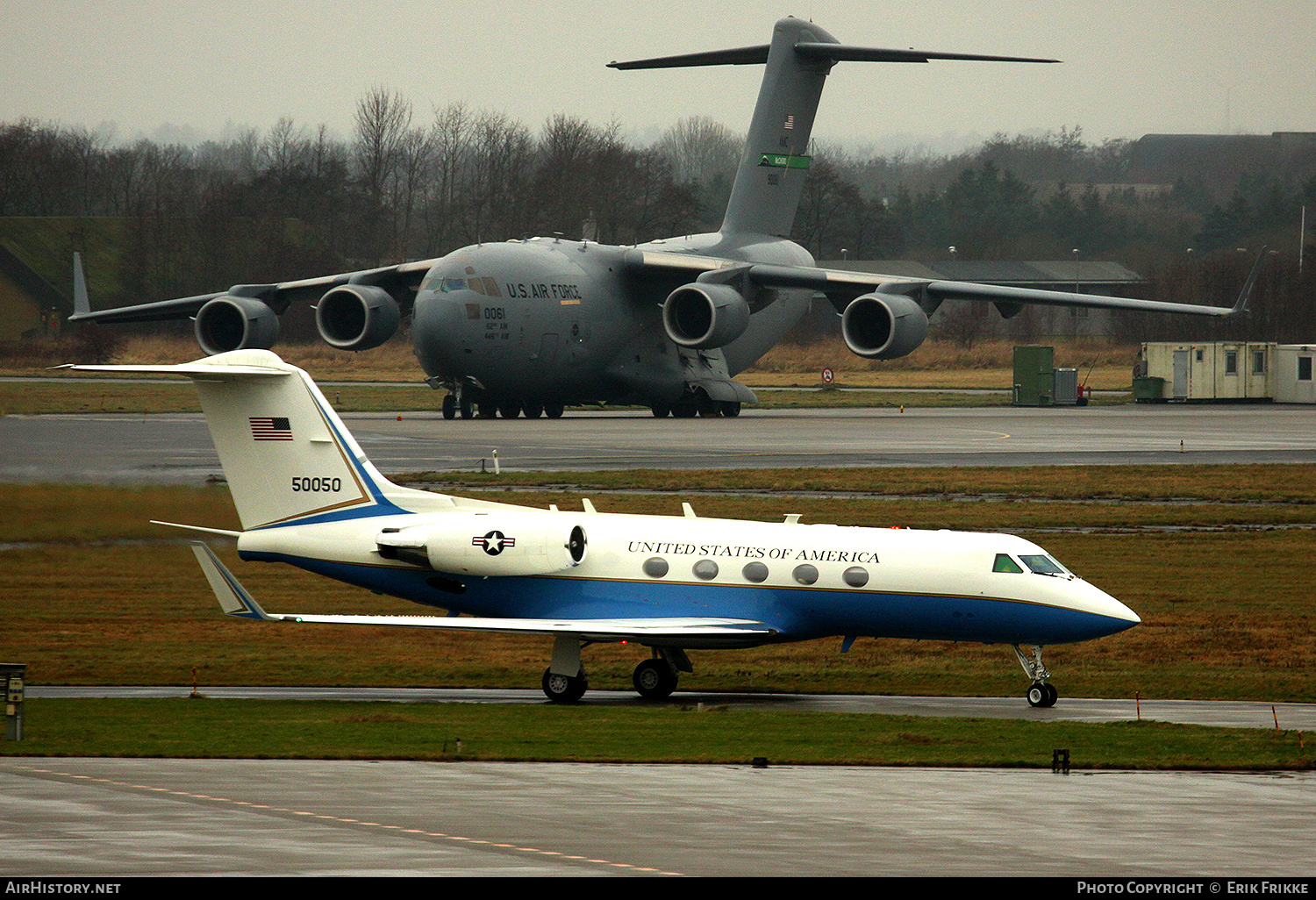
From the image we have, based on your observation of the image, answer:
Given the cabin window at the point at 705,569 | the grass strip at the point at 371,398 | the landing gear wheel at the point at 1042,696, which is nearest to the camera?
the landing gear wheel at the point at 1042,696

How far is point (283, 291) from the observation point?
57.8 meters

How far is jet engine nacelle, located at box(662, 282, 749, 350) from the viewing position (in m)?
54.3

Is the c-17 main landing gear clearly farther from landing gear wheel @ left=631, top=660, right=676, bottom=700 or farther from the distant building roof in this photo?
the distant building roof

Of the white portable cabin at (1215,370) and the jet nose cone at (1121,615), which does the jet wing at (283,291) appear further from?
the jet nose cone at (1121,615)

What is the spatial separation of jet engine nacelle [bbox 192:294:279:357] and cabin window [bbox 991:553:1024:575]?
3813 cm

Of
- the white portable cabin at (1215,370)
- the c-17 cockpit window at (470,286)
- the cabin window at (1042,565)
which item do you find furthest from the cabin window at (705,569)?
the white portable cabin at (1215,370)

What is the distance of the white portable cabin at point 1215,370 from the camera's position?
7450cm

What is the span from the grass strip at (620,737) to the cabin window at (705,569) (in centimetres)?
195

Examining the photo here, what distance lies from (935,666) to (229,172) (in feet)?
320

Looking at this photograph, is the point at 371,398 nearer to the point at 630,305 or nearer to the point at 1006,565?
the point at 630,305

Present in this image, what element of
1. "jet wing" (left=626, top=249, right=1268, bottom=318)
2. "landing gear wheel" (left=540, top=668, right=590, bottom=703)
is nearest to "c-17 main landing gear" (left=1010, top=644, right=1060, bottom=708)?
"landing gear wheel" (left=540, top=668, right=590, bottom=703)

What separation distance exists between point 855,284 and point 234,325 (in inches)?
788

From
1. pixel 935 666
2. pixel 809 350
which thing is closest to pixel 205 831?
pixel 935 666

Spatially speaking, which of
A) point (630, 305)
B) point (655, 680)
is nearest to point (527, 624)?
point (655, 680)
